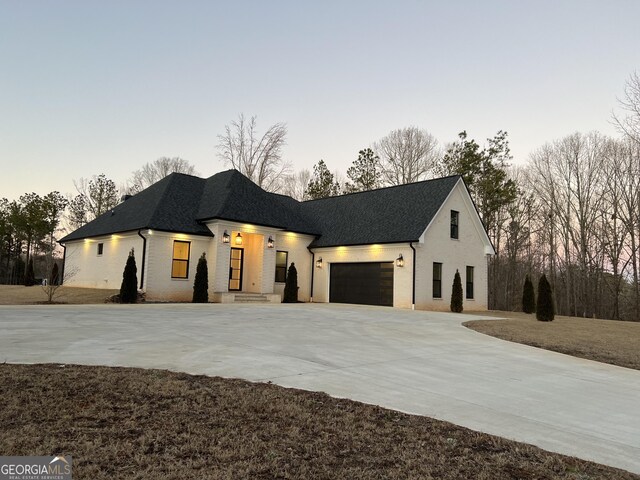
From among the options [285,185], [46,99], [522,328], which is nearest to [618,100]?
[522,328]

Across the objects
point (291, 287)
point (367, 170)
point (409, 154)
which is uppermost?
point (409, 154)

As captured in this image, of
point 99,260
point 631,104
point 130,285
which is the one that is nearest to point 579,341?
point 631,104

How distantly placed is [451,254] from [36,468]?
21272mm

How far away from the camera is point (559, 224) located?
33562 millimetres

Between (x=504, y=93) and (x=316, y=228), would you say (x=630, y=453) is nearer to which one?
(x=504, y=93)

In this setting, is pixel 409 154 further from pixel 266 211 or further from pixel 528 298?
pixel 266 211

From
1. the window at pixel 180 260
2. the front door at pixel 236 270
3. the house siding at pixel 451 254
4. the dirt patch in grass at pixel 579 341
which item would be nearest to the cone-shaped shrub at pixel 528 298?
the house siding at pixel 451 254

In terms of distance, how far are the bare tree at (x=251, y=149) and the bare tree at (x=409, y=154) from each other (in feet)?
30.9

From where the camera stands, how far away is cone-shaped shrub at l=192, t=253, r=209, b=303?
63.3 ft

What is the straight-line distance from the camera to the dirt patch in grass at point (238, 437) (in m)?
2.90

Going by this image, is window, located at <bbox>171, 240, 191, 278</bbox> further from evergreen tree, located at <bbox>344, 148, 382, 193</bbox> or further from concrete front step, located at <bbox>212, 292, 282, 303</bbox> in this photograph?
evergreen tree, located at <bbox>344, 148, 382, 193</bbox>

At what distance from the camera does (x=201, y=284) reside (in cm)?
1936

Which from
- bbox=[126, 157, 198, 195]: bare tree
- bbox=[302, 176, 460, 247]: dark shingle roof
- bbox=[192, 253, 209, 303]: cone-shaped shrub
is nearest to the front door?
bbox=[192, 253, 209, 303]: cone-shaped shrub

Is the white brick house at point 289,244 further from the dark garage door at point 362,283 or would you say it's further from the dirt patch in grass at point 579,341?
the dirt patch in grass at point 579,341
